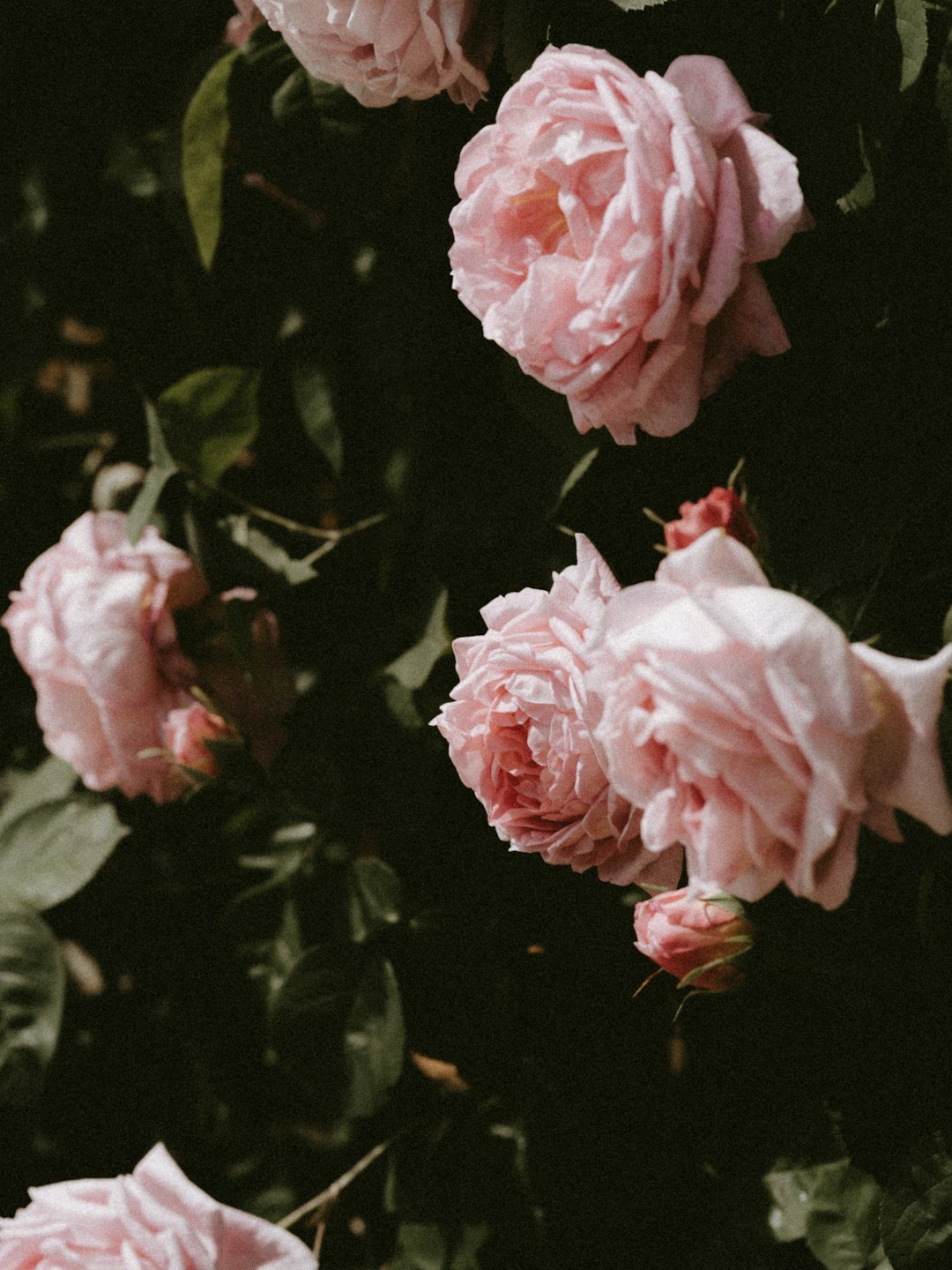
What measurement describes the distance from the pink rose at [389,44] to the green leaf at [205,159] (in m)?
0.24

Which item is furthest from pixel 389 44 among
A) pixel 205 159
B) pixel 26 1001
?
pixel 26 1001

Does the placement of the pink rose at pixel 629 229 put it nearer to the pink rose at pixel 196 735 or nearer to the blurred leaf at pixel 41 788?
the pink rose at pixel 196 735

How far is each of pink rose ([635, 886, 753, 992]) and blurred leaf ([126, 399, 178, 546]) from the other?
1.98ft

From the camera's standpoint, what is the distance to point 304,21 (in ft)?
2.29

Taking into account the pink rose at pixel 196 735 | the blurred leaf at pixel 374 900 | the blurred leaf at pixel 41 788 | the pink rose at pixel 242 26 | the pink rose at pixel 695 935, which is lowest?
the blurred leaf at pixel 41 788

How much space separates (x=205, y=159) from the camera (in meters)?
0.97

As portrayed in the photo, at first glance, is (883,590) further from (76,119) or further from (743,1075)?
(76,119)

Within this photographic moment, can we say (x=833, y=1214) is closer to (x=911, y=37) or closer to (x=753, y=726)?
(x=753, y=726)

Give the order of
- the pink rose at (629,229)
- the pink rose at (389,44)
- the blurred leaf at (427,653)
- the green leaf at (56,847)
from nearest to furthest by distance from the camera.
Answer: the pink rose at (629,229) → the pink rose at (389,44) → the blurred leaf at (427,653) → the green leaf at (56,847)


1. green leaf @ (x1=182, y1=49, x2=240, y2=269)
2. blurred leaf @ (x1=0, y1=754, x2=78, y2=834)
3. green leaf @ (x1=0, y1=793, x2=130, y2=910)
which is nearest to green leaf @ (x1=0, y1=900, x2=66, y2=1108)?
Result: green leaf @ (x1=0, y1=793, x2=130, y2=910)

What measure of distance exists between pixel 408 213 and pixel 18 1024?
0.78 metres

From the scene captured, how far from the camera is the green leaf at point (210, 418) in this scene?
39.6 inches

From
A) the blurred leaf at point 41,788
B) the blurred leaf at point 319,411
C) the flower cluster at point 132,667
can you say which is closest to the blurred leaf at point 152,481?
the flower cluster at point 132,667

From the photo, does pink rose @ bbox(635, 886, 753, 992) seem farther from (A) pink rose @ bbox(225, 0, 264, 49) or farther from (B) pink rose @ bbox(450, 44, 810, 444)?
(A) pink rose @ bbox(225, 0, 264, 49)
